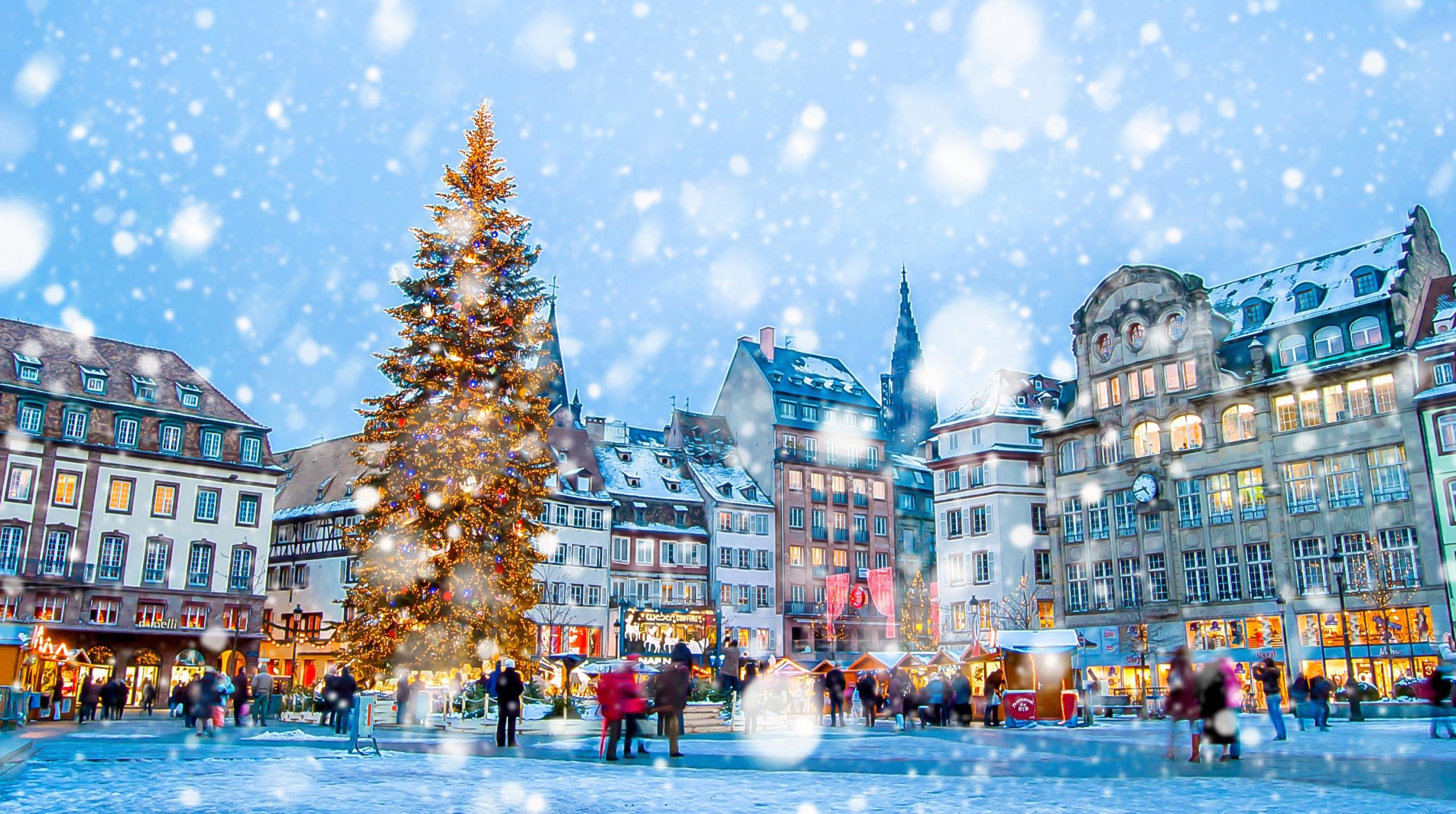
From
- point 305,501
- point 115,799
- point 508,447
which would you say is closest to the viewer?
point 115,799

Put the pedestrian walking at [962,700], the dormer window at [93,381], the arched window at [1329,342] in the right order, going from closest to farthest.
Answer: the pedestrian walking at [962,700], the arched window at [1329,342], the dormer window at [93,381]

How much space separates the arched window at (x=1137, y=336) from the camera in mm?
54125

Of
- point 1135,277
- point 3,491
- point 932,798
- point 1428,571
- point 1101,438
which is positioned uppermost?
point 1135,277

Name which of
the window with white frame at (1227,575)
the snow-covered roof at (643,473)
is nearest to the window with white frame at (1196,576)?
the window with white frame at (1227,575)

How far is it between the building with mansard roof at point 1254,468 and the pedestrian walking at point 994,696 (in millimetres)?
15356

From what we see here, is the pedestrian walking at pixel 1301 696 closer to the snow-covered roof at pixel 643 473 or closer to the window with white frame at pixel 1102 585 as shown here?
the window with white frame at pixel 1102 585

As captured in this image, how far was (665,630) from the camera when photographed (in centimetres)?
6925

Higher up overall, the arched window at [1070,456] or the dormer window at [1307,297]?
the dormer window at [1307,297]

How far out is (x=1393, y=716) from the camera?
1262 inches

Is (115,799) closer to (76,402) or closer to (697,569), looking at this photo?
(76,402)

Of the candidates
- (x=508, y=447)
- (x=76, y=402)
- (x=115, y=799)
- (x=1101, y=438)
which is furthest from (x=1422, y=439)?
(x=76, y=402)

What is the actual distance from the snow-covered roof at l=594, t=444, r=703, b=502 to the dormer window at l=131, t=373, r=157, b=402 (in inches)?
1023

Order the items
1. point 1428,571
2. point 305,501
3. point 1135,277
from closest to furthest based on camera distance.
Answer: point 1428,571, point 1135,277, point 305,501

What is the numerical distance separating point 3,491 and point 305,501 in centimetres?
2220
